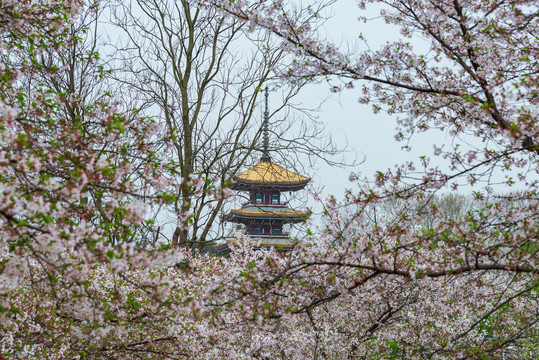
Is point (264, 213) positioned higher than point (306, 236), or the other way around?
point (264, 213)

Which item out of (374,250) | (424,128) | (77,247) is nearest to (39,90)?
(77,247)

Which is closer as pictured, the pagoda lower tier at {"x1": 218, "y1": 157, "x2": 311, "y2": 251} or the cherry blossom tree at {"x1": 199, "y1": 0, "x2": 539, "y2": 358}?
the cherry blossom tree at {"x1": 199, "y1": 0, "x2": 539, "y2": 358}

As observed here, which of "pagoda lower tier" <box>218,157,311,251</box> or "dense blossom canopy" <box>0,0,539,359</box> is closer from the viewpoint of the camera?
"dense blossom canopy" <box>0,0,539,359</box>

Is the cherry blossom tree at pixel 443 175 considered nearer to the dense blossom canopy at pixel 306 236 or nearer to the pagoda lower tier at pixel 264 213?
the dense blossom canopy at pixel 306 236

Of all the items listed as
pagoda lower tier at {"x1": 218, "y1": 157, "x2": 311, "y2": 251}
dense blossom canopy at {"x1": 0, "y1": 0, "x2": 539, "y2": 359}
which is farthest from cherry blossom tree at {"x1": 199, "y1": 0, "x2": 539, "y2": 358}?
pagoda lower tier at {"x1": 218, "y1": 157, "x2": 311, "y2": 251}

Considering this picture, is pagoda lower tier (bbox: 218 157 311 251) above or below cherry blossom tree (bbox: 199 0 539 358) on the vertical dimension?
above

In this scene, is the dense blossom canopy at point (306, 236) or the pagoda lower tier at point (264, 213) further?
the pagoda lower tier at point (264, 213)

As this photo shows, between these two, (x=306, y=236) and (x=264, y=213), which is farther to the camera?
(x=264, y=213)

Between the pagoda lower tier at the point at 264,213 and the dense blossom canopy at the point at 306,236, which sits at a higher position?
the pagoda lower tier at the point at 264,213

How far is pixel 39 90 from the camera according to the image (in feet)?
10.7

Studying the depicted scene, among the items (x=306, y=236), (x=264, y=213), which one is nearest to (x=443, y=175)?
(x=306, y=236)

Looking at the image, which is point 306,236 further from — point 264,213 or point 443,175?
point 264,213

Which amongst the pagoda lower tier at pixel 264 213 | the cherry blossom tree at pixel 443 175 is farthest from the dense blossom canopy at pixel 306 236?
the pagoda lower tier at pixel 264 213

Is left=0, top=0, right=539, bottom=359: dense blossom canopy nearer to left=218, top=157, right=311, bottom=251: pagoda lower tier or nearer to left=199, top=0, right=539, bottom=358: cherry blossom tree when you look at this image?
left=199, top=0, right=539, bottom=358: cherry blossom tree
